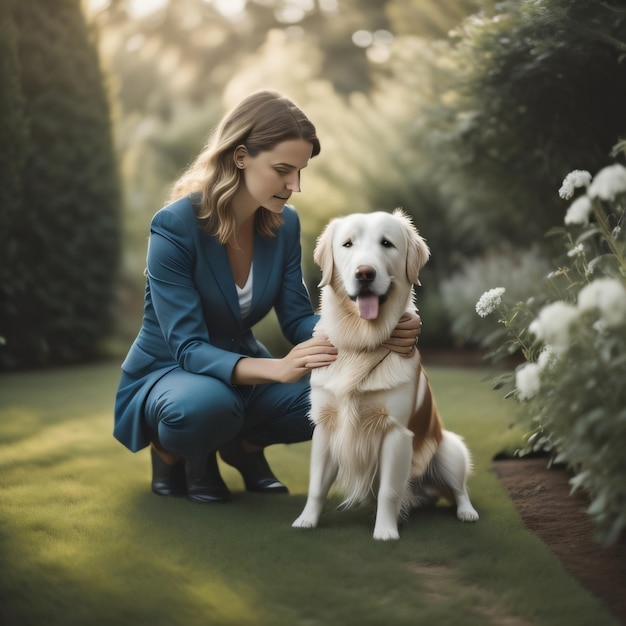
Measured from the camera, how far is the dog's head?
7.65ft

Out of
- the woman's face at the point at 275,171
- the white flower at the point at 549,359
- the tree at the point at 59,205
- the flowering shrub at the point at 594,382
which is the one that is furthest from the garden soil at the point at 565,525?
the tree at the point at 59,205

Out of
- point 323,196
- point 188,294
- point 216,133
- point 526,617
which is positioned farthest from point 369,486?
point 323,196

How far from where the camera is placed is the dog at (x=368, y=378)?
238 centimetres

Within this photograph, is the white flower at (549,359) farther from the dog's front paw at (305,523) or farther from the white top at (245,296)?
the white top at (245,296)

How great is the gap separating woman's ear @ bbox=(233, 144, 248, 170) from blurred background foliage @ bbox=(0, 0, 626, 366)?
120 centimetres

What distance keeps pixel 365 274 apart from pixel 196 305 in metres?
0.75

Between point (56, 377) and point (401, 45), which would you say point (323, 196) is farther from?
point (56, 377)

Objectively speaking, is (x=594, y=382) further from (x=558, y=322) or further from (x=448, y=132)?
(x=448, y=132)

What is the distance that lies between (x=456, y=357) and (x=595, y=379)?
499 cm

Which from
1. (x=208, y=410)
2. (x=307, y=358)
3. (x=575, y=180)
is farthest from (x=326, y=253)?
(x=575, y=180)

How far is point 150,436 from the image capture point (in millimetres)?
2939

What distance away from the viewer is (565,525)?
2.54m

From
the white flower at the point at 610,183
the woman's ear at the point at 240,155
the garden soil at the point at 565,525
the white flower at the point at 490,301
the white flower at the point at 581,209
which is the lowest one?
the garden soil at the point at 565,525

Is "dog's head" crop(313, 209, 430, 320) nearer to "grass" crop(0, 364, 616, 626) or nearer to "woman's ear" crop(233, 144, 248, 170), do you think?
"woman's ear" crop(233, 144, 248, 170)
